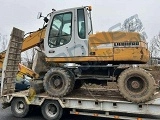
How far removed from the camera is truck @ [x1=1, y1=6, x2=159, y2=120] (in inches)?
290

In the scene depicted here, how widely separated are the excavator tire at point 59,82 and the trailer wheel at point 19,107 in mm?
1135

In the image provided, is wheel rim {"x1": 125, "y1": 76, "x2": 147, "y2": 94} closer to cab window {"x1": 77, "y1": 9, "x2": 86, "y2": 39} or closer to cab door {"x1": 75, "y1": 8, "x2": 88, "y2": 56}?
cab door {"x1": 75, "y1": 8, "x2": 88, "y2": 56}

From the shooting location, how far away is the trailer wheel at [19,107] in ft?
29.2

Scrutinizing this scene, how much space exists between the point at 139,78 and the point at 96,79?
152cm

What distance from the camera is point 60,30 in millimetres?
8500

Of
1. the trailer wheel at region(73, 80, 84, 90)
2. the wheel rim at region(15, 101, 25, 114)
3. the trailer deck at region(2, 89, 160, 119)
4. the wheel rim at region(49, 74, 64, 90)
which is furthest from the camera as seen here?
the trailer wheel at region(73, 80, 84, 90)

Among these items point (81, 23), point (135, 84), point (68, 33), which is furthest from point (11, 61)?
point (135, 84)

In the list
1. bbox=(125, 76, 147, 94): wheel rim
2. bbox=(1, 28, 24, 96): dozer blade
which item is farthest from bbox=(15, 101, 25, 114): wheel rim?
bbox=(125, 76, 147, 94): wheel rim

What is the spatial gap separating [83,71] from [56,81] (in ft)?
3.22

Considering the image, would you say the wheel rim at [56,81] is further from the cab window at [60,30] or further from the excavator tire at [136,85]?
the excavator tire at [136,85]

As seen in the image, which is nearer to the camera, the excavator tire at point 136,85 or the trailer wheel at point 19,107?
the excavator tire at point 136,85

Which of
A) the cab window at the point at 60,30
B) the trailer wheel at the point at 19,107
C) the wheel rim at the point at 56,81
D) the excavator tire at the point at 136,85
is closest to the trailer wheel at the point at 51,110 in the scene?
the wheel rim at the point at 56,81

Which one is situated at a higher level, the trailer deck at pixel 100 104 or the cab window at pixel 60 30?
the cab window at pixel 60 30

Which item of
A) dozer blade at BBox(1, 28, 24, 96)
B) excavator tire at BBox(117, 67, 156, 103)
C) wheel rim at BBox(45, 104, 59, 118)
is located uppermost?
dozer blade at BBox(1, 28, 24, 96)
